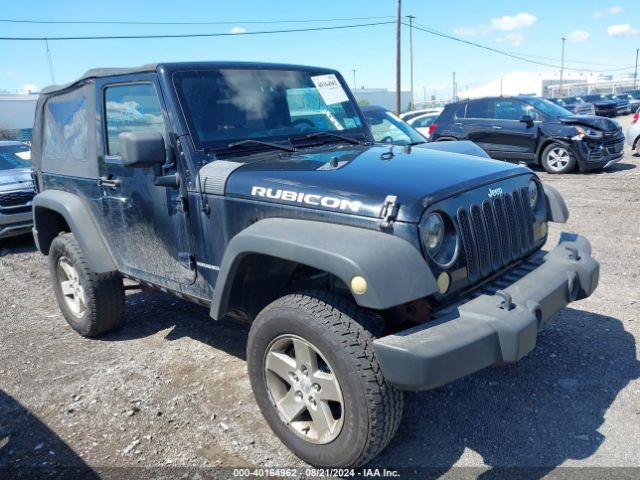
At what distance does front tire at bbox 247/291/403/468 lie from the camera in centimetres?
238

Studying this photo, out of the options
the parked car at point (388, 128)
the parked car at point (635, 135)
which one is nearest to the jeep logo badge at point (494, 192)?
the parked car at point (388, 128)

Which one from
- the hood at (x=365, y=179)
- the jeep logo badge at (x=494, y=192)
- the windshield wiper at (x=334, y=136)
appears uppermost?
the windshield wiper at (x=334, y=136)

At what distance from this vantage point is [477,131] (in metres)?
11.9

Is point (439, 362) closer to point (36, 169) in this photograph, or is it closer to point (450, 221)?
point (450, 221)

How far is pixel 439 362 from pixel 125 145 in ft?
6.87

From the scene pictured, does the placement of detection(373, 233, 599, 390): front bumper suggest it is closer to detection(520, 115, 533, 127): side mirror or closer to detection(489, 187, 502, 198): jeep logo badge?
detection(489, 187, 502, 198): jeep logo badge

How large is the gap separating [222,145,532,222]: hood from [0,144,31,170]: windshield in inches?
285

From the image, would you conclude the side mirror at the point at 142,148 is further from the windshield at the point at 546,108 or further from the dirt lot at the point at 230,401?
the windshield at the point at 546,108

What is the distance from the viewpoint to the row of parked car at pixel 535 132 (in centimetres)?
1085

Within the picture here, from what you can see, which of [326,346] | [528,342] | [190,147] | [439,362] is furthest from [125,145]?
[528,342]

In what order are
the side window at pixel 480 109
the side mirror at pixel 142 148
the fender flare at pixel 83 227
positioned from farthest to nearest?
the side window at pixel 480 109 < the fender flare at pixel 83 227 < the side mirror at pixel 142 148

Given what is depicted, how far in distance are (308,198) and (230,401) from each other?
1.55 metres

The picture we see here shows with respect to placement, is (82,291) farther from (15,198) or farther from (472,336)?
(15,198)

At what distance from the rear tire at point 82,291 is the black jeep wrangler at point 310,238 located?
0.02 m
